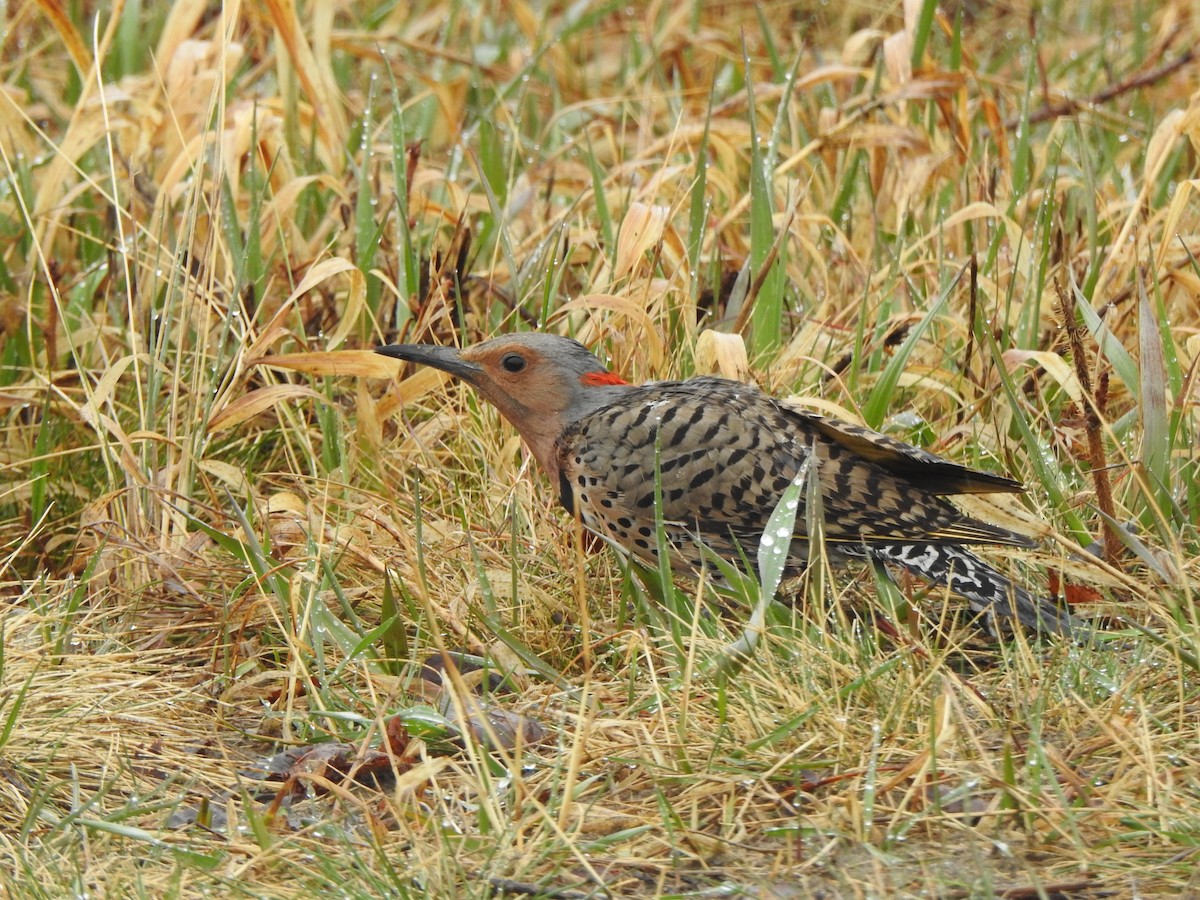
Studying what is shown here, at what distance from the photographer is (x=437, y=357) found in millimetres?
3650

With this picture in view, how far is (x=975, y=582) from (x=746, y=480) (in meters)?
0.52

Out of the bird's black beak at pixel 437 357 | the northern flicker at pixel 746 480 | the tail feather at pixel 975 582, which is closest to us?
the tail feather at pixel 975 582

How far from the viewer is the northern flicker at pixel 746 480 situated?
132 inches

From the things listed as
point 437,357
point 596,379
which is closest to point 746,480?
point 596,379

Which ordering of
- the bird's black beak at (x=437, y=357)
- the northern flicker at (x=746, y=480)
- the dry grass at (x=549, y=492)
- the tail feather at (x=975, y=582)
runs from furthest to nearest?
1. the bird's black beak at (x=437, y=357)
2. the northern flicker at (x=746, y=480)
3. the tail feather at (x=975, y=582)
4. the dry grass at (x=549, y=492)

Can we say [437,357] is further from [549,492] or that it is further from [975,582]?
[975,582]

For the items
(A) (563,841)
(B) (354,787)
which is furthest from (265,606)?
(A) (563,841)

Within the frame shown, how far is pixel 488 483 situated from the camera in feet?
12.7

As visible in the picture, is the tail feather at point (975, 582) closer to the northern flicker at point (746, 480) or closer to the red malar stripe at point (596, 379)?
the northern flicker at point (746, 480)

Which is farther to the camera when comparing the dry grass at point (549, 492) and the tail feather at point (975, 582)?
the tail feather at point (975, 582)

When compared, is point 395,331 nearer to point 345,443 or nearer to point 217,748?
point 345,443

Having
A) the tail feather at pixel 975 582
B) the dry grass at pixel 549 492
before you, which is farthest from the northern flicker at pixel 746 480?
the dry grass at pixel 549 492

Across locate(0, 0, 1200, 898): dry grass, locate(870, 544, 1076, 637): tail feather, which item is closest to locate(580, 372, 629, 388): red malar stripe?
locate(0, 0, 1200, 898): dry grass

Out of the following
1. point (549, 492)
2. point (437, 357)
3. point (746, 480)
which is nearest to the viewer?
point (746, 480)
